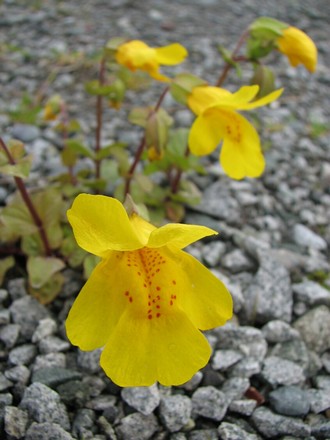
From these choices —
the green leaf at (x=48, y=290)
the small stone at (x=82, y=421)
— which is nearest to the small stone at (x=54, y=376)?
the small stone at (x=82, y=421)

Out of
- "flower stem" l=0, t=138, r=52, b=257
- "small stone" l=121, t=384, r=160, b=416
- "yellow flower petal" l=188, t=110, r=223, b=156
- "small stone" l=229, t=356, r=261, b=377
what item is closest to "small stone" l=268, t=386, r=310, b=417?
"small stone" l=229, t=356, r=261, b=377

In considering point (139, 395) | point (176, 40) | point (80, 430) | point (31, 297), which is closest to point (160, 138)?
point (31, 297)

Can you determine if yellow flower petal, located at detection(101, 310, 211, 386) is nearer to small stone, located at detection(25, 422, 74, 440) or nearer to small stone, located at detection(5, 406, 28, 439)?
small stone, located at detection(25, 422, 74, 440)

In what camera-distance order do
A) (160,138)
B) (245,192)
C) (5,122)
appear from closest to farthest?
(160,138) < (245,192) < (5,122)

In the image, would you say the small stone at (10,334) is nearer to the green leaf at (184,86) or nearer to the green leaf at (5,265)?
the green leaf at (5,265)

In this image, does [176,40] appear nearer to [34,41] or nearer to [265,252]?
[34,41]

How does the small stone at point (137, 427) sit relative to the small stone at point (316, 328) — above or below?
above
